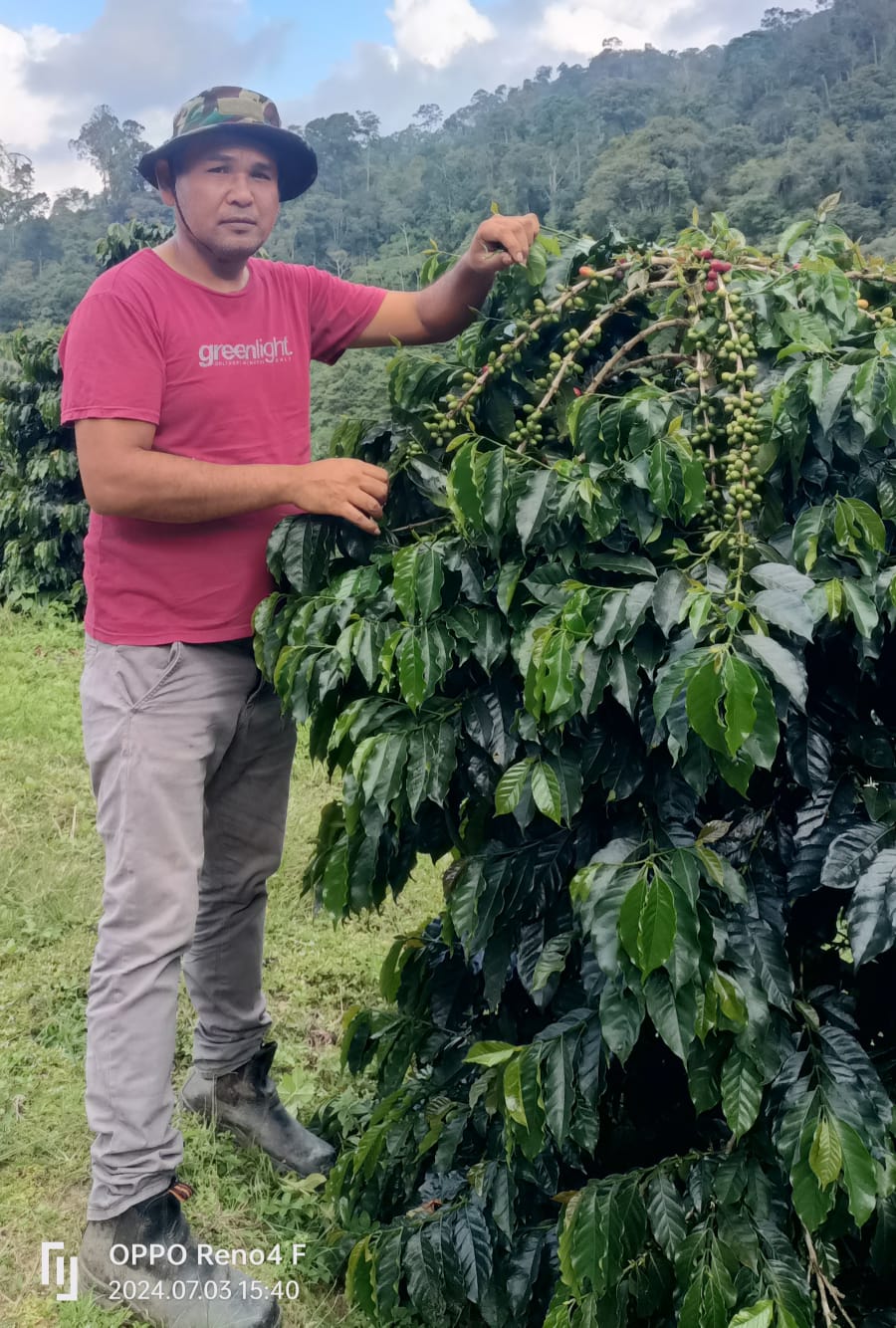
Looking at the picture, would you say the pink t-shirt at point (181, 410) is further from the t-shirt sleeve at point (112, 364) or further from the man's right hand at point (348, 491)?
the man's right hand at point (348, 491)

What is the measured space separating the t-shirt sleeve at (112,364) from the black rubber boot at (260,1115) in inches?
65.6

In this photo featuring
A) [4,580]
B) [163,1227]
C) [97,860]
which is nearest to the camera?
[163,1227]

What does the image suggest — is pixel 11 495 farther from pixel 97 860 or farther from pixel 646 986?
pixel 646 986

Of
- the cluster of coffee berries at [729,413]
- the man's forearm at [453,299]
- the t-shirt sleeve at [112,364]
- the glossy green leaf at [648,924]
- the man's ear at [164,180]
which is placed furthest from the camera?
the man's ear at [164,180]

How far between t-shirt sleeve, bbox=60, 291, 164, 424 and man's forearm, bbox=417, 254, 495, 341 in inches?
24.7

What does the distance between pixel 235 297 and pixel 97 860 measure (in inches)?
119

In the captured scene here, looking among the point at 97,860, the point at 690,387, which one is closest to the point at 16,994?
the point at 97,860

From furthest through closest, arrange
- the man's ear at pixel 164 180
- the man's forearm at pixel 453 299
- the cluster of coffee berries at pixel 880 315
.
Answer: the man's ear at pixel 164 180 < the man's forearm at pixel 453 299 < the cluster of coffee berries at pixel 880 315

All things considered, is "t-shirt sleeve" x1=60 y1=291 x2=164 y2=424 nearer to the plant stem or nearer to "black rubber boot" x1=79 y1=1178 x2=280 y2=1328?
the plant stem

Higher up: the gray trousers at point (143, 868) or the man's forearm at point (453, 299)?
the man's forearm at point (453, 299)

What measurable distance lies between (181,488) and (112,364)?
272 millimetres

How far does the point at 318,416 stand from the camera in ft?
69.0

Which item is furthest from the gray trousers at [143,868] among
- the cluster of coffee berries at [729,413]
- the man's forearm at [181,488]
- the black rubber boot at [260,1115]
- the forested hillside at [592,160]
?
the forested hillside at [592,160]

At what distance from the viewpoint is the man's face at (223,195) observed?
2.44 metres
